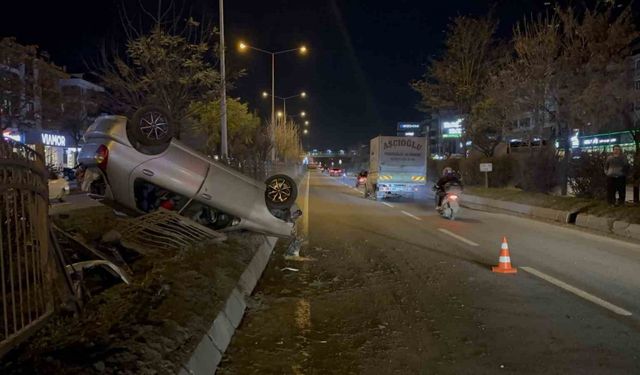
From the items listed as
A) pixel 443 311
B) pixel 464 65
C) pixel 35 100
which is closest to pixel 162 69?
pixel 443 311

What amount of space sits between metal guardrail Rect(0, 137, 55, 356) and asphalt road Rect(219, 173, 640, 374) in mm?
1680

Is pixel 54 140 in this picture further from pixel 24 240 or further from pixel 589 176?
pixel 24 240

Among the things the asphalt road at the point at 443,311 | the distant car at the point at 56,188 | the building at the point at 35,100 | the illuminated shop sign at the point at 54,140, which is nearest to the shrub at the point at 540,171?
the asphalt road at the point at 443,311

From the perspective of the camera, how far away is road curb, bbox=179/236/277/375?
475 cm

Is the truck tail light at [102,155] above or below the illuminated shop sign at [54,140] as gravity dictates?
below

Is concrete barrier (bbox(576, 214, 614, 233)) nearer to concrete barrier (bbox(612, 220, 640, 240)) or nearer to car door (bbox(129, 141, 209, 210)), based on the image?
concrete barrier (bbox(612, 220, 640, 240))

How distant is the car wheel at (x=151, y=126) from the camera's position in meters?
9.08

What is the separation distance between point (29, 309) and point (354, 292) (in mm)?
4233

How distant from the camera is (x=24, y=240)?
15.3ft

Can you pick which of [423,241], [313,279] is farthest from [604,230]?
[313,279]

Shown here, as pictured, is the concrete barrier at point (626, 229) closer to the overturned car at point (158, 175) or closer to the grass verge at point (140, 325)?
the overturned car at point (158, 175)

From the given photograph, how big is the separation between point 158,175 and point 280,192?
287 centimetres

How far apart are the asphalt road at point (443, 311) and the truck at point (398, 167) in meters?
15.3

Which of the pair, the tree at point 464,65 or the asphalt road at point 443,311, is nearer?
the asphalt road at point 443,311
